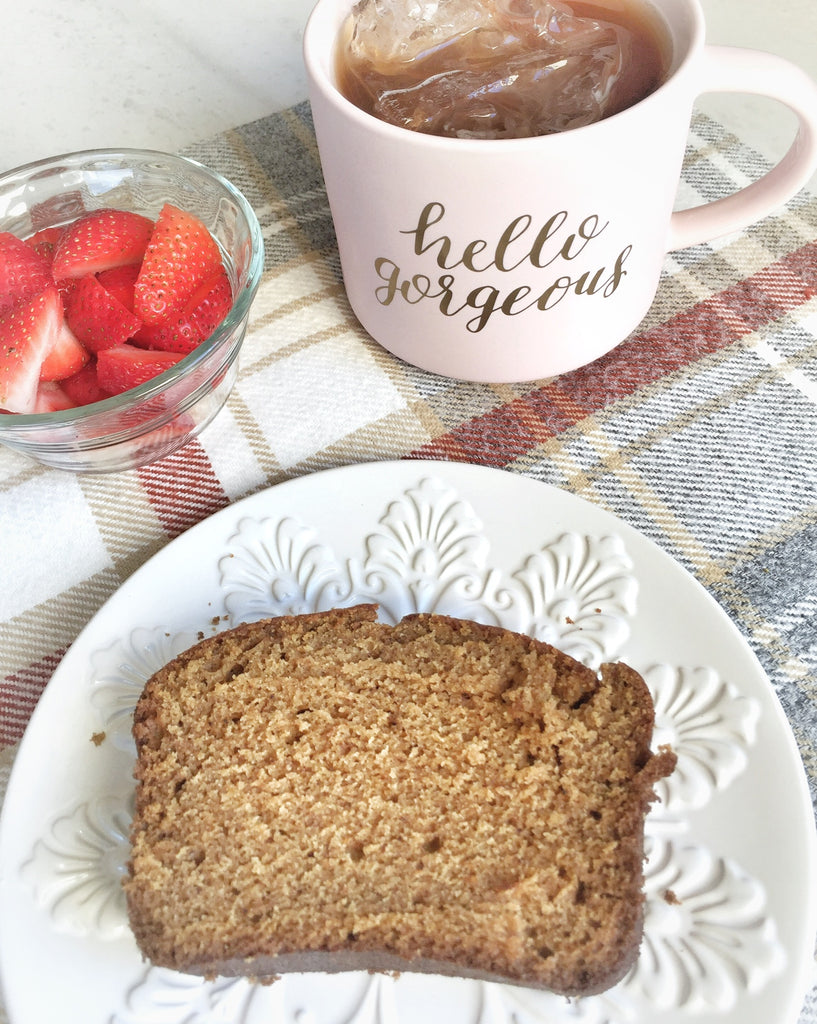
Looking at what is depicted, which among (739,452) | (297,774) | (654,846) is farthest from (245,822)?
(739,452)

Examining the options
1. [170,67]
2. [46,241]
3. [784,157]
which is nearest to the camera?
[784,157]

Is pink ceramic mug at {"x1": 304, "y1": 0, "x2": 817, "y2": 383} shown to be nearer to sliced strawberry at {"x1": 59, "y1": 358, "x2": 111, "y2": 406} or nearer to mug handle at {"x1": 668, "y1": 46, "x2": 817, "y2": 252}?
mug handle at {"x1": 668, "y1": 46, "x2": 817, "y2": 252}

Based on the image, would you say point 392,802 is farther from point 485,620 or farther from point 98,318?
point 98,318

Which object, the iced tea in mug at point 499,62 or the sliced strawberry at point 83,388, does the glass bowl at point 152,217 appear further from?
the iced tea in mug at point 499,62

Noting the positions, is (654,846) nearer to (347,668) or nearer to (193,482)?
(347,668)

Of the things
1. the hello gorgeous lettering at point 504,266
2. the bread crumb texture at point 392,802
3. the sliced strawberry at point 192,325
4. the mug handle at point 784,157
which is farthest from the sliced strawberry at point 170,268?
the mug handle at point 784,157

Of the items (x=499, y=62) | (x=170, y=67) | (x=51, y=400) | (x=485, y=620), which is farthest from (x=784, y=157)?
(x=170, y=67)

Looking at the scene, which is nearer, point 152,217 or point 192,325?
point 192,325

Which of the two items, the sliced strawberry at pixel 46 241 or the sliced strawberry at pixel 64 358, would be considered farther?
the sliced strawberry at pixel 46 241
